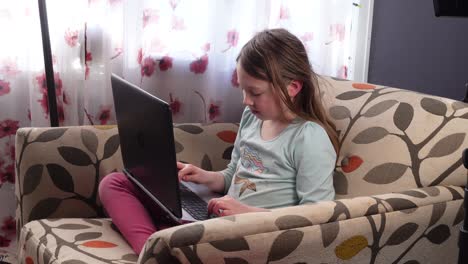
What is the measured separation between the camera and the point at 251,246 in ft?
3.65

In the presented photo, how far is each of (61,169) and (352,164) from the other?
77 centimetres

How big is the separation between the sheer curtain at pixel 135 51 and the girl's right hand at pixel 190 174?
490 mm

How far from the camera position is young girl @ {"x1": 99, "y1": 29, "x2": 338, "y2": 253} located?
1.47 m

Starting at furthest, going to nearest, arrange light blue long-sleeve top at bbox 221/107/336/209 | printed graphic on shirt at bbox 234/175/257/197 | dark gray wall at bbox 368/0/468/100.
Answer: dark gray wall at bbox 368/0/468/100, printed graphic on shirt at bbox 234/175/257/197, light blue long-sleeve top at bbox 221/107/336/209

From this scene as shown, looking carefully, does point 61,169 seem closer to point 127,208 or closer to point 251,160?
point 127,208

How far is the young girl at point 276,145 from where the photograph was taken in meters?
1.47

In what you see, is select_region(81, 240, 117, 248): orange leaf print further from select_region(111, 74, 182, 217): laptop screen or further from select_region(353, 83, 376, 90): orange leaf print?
select_region(353, 83, 376, 90): orange leaf print

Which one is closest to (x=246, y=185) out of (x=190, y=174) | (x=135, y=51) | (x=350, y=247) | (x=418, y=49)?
(x=190, y=174)

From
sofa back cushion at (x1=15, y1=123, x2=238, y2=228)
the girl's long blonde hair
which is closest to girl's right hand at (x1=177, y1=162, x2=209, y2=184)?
sofa back cushion at (x1=15, y1=123, x2=238, y2=228)

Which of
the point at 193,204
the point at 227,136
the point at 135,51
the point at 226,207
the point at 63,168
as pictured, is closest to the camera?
the point at 226,207

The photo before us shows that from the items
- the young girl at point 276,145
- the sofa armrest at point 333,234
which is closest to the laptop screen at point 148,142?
the young girl at point 276,145

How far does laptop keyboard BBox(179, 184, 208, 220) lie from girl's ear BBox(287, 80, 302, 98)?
0.35 metres

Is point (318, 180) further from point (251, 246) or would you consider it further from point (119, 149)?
point (119, 149)

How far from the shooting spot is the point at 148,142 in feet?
4.56
